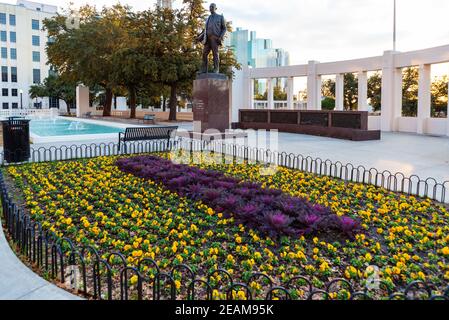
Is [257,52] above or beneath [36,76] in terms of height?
above

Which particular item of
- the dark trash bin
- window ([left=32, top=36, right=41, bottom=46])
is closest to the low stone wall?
the dark trash bin

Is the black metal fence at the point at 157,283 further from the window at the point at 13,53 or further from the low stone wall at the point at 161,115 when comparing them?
the window at the point at 13,53

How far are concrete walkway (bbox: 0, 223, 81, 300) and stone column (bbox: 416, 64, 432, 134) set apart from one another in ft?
69.6

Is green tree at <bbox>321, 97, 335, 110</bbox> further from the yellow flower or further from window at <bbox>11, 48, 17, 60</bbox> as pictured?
window at <bbox>11, 48, 17, 60</bbox>

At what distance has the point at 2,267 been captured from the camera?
14.2 feet

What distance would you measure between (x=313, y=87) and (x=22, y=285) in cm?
2543

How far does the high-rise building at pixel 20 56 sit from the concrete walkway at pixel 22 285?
63237 mm

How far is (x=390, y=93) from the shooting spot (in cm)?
2284

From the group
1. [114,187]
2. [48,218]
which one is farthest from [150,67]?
[48,218]

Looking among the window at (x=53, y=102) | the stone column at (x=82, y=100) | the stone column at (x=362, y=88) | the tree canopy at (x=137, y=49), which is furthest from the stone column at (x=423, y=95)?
the window at (x=53, y=102)

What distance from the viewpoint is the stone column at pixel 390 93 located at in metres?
22.7

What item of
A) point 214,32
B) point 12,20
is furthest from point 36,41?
point 214,32

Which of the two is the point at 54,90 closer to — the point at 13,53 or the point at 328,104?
the point at 13,53

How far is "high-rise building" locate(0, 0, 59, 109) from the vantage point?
61.9 metres
